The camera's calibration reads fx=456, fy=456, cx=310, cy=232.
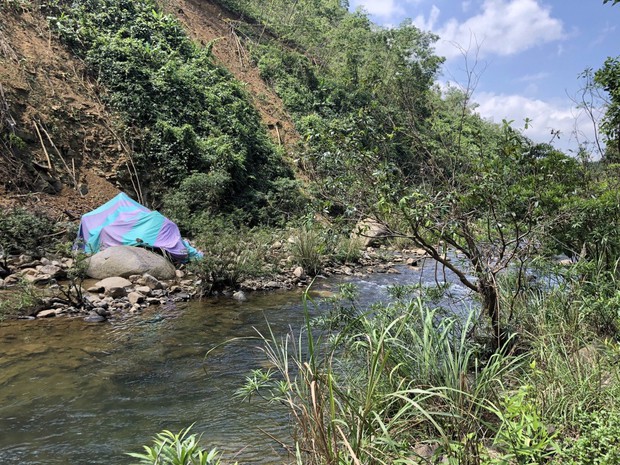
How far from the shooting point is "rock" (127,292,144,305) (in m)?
8.15

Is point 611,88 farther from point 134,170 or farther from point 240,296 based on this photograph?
point 134,170

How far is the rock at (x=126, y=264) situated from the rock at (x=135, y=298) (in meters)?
0.92

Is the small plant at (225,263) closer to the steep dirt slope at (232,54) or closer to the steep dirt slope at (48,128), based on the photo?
the steep dirt slope at (48,128)

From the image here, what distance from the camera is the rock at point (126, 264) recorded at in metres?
9.12

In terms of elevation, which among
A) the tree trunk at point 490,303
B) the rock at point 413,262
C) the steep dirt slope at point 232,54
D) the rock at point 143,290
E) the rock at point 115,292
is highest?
the steep dirt slope at point 232,54

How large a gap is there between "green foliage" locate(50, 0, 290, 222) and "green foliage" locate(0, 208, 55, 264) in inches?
144

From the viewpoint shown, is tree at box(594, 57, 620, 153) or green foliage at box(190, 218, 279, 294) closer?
tree at box(594, 57, 620, 153)

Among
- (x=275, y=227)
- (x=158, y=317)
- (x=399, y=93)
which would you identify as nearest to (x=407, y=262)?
(x=275, y=227)

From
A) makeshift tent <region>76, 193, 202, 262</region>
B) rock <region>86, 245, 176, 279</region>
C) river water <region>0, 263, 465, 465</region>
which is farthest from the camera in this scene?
makeshift tent <region>76, 193, 202, 262</region>

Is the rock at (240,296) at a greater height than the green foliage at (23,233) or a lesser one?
greater

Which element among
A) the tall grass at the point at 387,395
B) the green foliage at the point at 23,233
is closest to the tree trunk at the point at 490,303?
the tall grass at the point at 387,395

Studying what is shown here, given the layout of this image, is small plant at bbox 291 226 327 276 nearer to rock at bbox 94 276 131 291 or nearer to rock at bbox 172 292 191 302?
rock at bbox 172 292 191 302

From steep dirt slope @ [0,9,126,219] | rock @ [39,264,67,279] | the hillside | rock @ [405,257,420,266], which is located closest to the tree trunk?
rock @ [39,264,67,279]

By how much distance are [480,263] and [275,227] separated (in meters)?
11.4
